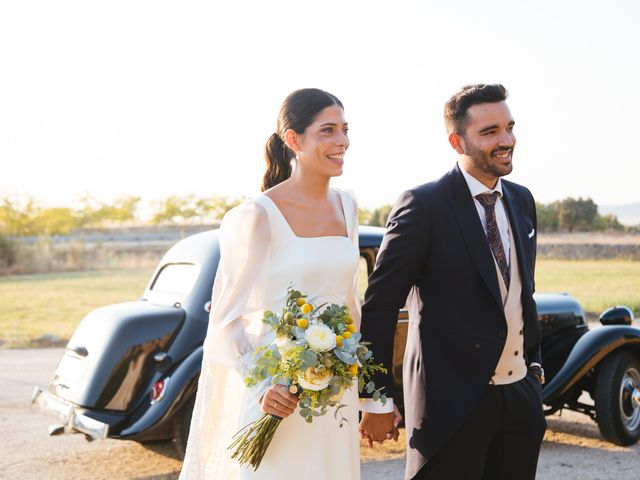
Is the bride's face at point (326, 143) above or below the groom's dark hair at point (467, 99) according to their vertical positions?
below

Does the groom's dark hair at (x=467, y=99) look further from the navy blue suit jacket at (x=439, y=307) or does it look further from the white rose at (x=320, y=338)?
the white rose at (x=320, y=338)

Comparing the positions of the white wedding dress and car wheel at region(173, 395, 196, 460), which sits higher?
the white wedding dress

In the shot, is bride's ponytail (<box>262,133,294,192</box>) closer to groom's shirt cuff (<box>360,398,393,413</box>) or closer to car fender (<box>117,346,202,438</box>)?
groom's shirt cuff (<box>360,398,393,413</box>)

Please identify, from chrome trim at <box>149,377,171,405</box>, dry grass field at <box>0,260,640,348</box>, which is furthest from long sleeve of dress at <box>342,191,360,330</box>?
dry grass field at <box>0,260,640,348</box>

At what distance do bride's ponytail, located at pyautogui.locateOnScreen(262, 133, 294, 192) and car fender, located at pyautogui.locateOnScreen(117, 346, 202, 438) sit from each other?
213cm

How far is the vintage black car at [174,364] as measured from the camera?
5551 mm

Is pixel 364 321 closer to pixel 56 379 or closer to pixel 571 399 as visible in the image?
pixel 56 379

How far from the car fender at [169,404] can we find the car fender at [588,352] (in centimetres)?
272

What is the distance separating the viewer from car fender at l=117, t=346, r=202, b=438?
5466mm

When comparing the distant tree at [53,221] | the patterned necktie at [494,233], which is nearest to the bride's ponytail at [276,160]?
the patterned necktie at [494,233]

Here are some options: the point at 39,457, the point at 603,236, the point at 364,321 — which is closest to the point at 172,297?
the point at 39,457

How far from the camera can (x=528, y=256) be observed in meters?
3.22

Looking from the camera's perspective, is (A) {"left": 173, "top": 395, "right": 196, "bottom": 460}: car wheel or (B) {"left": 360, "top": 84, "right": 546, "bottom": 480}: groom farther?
(A) {"left": 173, "top": 395, "right": 196, "bottom": 460}: car wheel

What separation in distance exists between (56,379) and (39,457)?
883mm
